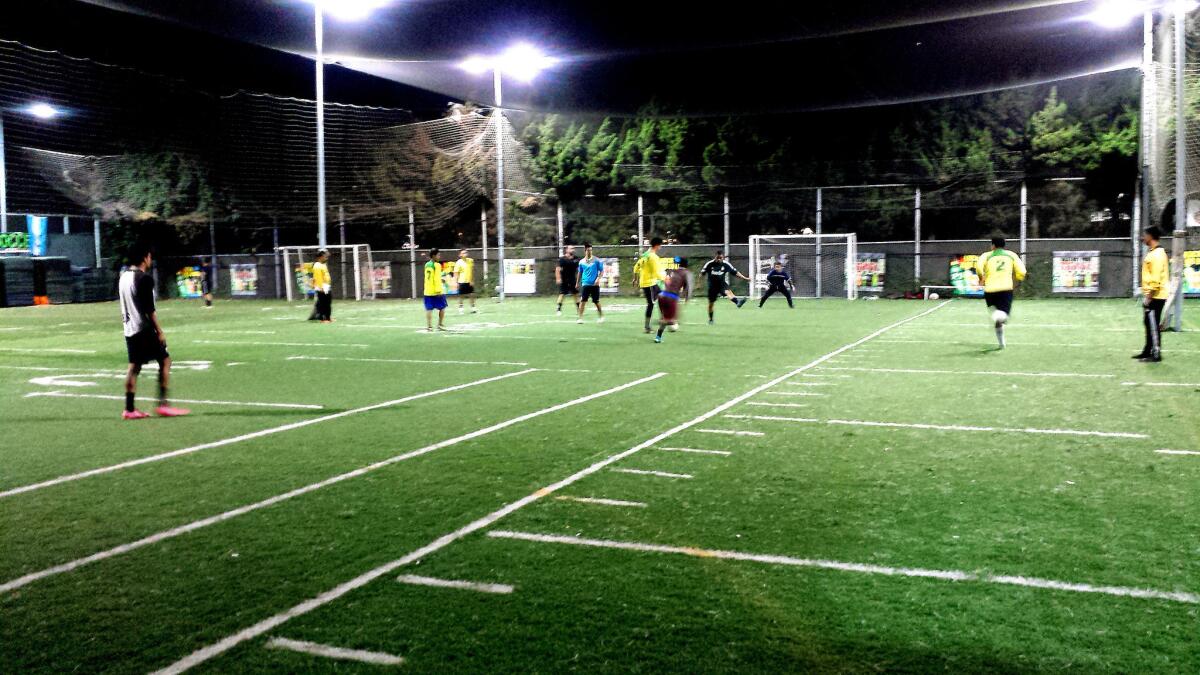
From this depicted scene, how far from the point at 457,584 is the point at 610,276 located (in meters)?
35.8

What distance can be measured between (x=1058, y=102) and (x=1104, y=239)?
7889 millimetres

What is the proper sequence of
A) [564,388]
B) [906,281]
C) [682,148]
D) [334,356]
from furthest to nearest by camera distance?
[682,148], [906,281], [334,356], [564,388]

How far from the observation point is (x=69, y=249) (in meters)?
44.2

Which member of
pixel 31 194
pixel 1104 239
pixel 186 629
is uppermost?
pixel 31 194

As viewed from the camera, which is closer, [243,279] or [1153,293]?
[1153,293]

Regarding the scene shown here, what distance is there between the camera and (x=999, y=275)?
1527 centimetres

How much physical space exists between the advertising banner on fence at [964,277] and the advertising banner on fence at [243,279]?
31.0 meters

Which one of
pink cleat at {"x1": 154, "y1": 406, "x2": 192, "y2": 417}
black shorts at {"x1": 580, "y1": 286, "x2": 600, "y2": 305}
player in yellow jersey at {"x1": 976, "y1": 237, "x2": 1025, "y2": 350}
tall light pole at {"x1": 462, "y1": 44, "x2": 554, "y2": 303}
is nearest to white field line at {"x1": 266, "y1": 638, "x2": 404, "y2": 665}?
pink cleat at {"x1": 154, "y1": 406, "x2": 192, "y2": 417}

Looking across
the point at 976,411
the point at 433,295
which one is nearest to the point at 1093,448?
the point at 976,411

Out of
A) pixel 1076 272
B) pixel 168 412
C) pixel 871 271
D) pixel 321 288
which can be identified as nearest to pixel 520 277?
pixel 871 271

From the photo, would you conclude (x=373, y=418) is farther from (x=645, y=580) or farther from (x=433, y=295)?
(x=433, y=295)

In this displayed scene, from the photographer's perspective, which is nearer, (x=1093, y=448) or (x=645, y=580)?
(x=645, y=580)

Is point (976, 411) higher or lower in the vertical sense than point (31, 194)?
lower

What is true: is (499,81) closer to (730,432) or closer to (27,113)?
(27,113)
